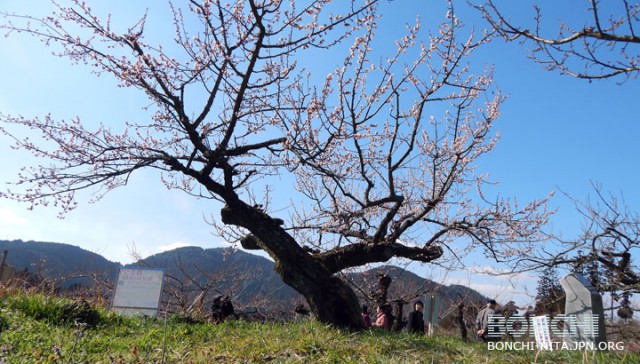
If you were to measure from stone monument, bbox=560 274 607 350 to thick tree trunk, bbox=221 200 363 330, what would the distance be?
2871 mm

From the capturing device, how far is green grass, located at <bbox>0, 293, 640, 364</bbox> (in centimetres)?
416

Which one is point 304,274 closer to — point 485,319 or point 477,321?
point 485,319

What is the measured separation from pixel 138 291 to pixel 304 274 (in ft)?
11.6

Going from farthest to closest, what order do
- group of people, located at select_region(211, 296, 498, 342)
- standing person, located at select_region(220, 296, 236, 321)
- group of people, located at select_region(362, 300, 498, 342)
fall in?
standing person, located at select_region(220, 296, 236, 321) → group of people, located at select_region(211, 296, 498, 342) → group of people, located at select_region(362, 300, 498, 342)

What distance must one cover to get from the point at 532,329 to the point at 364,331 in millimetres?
2471

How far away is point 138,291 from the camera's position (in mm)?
8570

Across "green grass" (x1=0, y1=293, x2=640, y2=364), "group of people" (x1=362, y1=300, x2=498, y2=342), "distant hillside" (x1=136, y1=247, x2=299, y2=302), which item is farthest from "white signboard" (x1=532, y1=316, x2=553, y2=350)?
"distant hillside" (x1=136, y1=247, x2=299, y2=302)

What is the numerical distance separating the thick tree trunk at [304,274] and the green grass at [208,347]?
1.75 feet

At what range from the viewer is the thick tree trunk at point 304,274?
22.9 feet

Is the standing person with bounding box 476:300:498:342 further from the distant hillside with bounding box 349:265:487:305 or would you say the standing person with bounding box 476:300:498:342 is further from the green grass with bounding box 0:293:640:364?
the distant hillside with bounding box 349:265:487:305

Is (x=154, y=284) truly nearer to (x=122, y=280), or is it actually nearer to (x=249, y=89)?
(x=122, y=280)

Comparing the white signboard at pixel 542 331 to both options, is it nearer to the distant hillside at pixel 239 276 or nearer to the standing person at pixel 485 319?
the standing person at pixel 485 319

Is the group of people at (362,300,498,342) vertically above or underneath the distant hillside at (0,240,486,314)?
underneath

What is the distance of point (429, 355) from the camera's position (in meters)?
4.37
